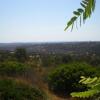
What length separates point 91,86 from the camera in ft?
1.74

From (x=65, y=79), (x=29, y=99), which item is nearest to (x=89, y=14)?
(x=29, y=99)

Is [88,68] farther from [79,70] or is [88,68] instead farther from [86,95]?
[86,95]

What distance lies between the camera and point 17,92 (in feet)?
35.7

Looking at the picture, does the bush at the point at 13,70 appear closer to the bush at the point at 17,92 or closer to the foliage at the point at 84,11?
the bush at the point at 17,92

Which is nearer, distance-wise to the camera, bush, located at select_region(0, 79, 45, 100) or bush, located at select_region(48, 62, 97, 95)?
bush, located at select_region(0, 79, 45, 100)

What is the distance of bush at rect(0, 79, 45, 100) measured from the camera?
34.1 ft

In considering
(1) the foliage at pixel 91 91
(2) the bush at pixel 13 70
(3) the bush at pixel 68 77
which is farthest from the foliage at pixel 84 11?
(2) the bush at pixel 13 70

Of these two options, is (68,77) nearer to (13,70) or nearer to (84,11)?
Answer: (13,70)

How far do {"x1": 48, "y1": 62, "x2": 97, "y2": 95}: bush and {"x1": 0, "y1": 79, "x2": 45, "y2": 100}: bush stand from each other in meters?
4.25

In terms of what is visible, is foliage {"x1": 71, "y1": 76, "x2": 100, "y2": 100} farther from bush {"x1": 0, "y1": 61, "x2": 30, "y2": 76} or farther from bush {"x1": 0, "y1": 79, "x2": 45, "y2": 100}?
bush {"x1": 0, "y1": 61, "x2": 30, "y2": 76}

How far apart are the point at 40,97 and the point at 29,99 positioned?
3.54 feet

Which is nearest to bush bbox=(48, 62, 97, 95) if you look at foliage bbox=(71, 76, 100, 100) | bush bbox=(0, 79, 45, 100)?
bush bbox=(0, 79, 45, 100)

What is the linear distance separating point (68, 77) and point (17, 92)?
612 centimetres

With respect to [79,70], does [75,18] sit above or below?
above
